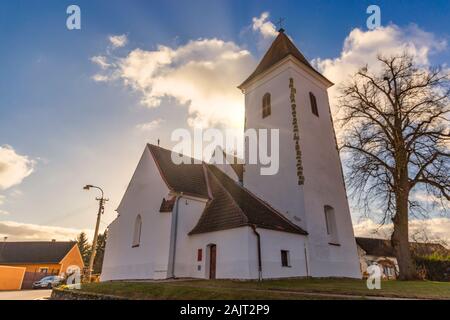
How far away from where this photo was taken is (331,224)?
66.5 feet

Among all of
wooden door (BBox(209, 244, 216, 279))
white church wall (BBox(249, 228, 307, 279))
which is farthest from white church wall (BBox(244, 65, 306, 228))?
wooden door (BBox(209, 244, 216, 279))

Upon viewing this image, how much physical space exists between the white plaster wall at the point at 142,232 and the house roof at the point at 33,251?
3857 centimetres

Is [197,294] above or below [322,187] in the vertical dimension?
below

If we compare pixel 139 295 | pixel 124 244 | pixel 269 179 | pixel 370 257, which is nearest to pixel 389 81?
pixel 269 179

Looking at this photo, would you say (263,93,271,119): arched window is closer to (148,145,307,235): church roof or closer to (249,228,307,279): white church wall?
(148,145,307,235): church roof

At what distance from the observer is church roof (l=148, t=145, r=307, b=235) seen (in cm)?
1633

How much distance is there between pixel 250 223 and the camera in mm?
15156

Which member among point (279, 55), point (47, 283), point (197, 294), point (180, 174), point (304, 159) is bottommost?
point (197, 294)

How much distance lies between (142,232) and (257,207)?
7.66 meters

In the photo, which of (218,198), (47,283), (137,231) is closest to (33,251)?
(47,283)

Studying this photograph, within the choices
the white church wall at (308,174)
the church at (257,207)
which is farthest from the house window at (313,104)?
the white church wall at (308,174)

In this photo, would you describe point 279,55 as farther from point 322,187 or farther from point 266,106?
point 322,187
